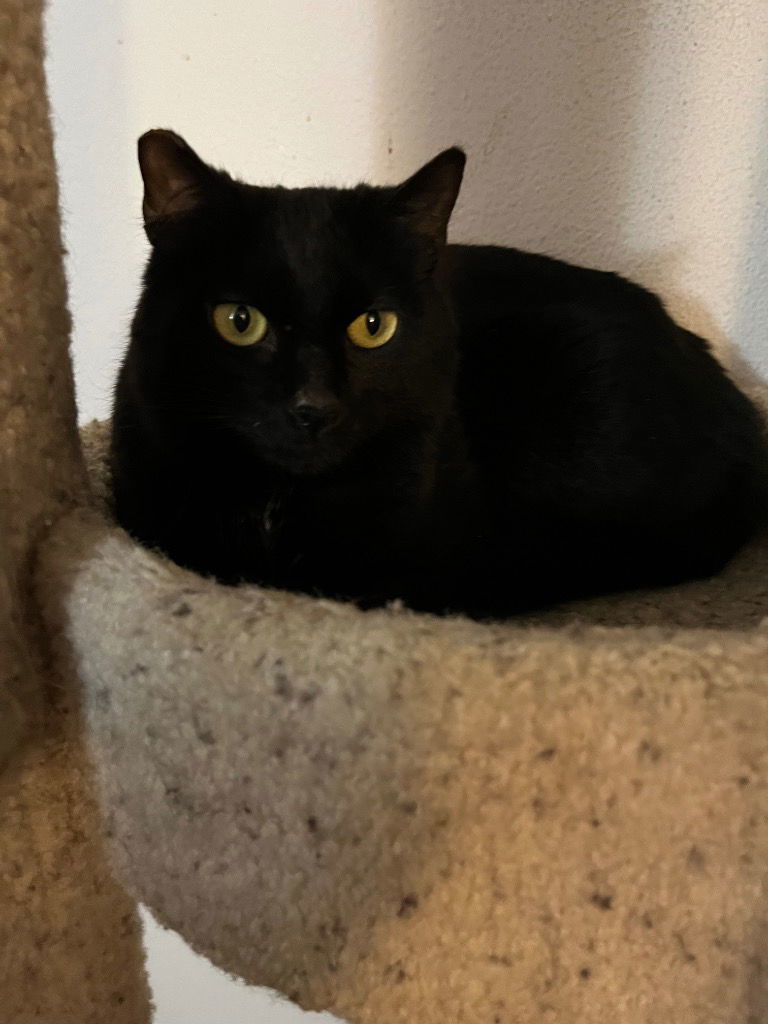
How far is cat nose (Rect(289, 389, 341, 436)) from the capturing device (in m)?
0.62

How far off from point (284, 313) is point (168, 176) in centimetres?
14

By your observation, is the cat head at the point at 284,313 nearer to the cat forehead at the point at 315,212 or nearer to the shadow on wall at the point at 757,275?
the cat forehead at the point at 315,212

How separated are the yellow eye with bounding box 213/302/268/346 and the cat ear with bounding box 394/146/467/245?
0.16m

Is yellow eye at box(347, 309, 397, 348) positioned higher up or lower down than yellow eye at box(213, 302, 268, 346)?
lower down

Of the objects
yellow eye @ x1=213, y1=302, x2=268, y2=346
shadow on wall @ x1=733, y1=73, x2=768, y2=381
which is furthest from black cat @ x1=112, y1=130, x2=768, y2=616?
shadow on wall @ x1=733, y1=73, x2=768, y2=381

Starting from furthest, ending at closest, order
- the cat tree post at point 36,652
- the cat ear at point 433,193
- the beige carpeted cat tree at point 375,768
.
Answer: the cat ear at point 433,193
the cat tree post at point 36,652
the beige carpeted cat tree at point 375,768

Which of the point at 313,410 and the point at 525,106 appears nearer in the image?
the point at 313,410

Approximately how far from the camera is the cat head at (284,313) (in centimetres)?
64

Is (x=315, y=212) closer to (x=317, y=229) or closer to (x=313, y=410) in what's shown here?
(x=317, y=229)

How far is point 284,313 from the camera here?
644 mm

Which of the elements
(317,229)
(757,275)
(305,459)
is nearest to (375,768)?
(305,459)

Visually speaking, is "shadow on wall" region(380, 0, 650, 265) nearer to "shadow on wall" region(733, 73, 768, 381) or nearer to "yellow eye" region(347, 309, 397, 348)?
"shadow on wall" region(733, 73, 768, 381)

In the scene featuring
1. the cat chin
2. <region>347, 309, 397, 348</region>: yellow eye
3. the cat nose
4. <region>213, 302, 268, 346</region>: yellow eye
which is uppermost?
<region>213, 302, 268, 346</region>: yellow eye

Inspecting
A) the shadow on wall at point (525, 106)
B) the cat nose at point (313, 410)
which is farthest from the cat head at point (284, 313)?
the shadow on wall at point (525, 106)
